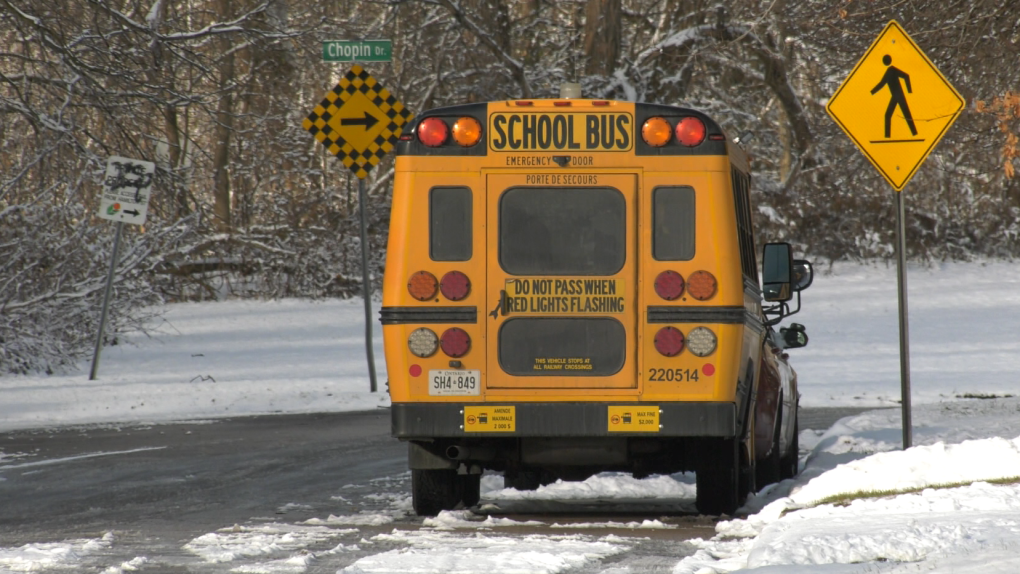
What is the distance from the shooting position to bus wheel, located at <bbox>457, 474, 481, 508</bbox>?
863 cm

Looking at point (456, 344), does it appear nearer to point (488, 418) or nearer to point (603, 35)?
point (488, 418)

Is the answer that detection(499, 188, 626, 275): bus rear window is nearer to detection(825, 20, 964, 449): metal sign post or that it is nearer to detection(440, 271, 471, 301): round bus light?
detection(440, 271, 471, 301): round bus light

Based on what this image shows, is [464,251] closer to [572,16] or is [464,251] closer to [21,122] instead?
[21,122]

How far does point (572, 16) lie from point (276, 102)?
5.75m

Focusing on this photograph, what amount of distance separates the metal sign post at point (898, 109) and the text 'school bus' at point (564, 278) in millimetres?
2385

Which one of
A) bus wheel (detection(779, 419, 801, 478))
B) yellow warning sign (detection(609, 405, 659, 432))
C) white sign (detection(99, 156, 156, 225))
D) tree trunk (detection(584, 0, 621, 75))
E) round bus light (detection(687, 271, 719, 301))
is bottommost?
bus wheel (detection(779, 419, 801, 478))

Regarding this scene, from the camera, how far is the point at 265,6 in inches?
593

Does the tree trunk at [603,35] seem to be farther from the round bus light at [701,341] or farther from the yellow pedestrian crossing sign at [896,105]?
the round bus light at [701,341]

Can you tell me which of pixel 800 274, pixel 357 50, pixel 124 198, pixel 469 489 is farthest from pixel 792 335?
pixel 124 198

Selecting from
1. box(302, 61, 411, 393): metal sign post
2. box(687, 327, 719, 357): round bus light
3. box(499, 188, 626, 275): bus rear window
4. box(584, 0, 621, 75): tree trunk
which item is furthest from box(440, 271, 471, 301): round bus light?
box(584, 0, 621, 75): tree trunk

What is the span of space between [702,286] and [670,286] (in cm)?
17

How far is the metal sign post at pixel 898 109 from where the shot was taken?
9.64 metres

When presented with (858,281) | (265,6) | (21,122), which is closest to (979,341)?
(858,281)

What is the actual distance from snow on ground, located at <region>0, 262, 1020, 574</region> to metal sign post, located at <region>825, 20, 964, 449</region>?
6.02ft
